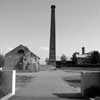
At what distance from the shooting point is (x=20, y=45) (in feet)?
178

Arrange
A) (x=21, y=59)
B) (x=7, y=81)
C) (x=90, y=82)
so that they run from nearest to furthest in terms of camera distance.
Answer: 1. (x=90, y=82)
2. (x=7, y=81)
3. (x=21, y=59)

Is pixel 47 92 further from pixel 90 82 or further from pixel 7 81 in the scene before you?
pixel 90 82

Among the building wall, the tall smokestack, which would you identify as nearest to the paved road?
the building wall

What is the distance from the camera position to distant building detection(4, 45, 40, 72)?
5472 cm

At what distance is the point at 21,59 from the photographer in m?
55.2

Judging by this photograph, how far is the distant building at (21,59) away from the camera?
54719 mm

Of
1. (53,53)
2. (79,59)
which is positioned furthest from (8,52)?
(79,59)

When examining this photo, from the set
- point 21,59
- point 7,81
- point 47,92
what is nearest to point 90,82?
point 47,92

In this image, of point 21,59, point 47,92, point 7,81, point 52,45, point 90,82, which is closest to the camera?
point 90,82

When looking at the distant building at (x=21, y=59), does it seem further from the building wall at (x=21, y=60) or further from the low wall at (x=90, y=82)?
the low wall at (x=90, y=82)

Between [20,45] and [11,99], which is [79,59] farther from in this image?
[11,99]

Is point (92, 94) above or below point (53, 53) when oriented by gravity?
below

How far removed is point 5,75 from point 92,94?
6859 millimetres

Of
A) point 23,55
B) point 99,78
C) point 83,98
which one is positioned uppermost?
point 23,55
